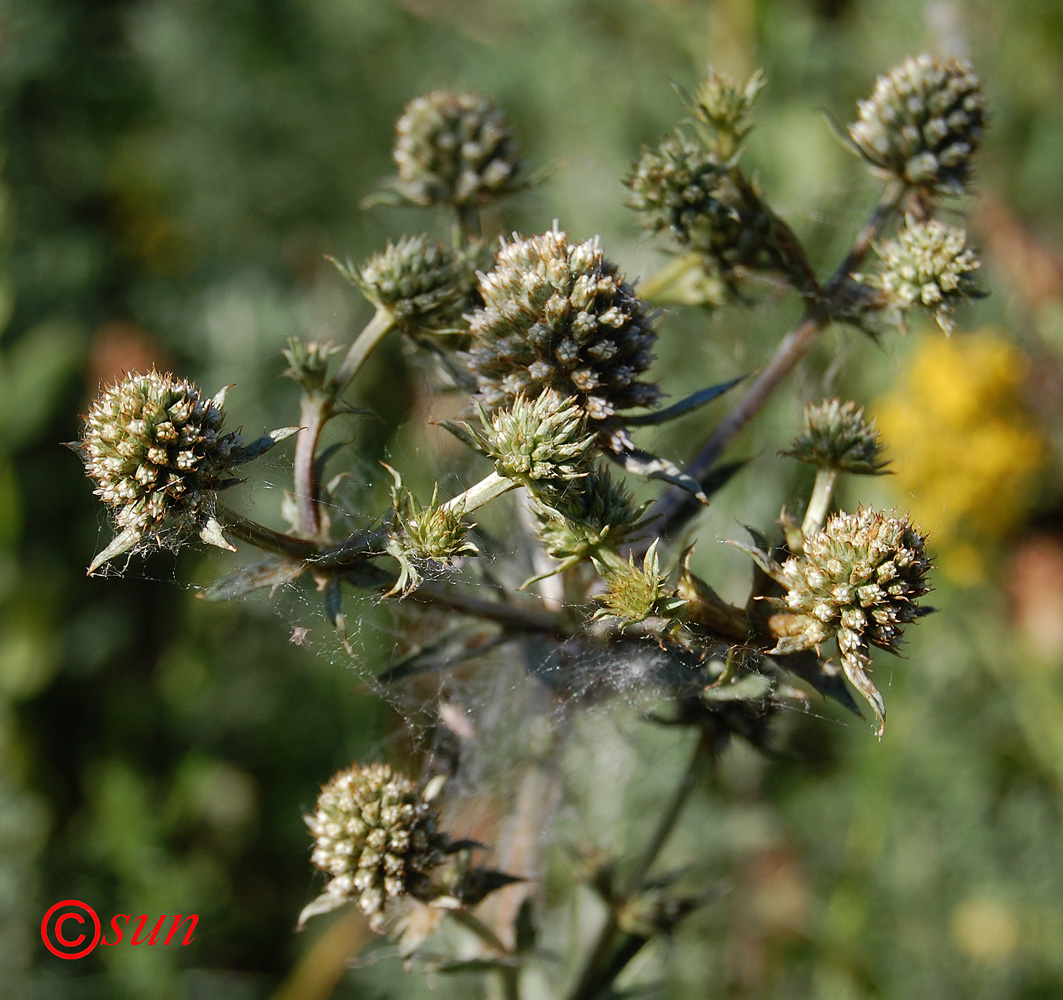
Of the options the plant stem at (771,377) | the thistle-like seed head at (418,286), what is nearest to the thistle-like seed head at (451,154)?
the thistle-like seed head at (418,286)

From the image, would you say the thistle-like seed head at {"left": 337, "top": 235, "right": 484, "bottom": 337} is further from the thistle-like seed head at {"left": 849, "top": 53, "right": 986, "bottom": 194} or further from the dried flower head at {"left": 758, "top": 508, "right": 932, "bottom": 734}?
the thistle-like seed head at {"left": 849, "top": 53, "right": 986, "bottom": 194}

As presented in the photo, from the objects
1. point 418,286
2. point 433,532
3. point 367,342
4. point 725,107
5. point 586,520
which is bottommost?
point 433,532

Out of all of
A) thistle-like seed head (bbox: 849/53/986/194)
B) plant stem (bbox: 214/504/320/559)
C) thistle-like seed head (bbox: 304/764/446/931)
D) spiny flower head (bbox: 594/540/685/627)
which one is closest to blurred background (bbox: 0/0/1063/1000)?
thistle-like seed head (bbox: 849/53/986/194)

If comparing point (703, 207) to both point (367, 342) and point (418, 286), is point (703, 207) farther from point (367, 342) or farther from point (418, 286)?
point (367, 342)

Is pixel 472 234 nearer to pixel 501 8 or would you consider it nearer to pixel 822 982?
pixel 822 982

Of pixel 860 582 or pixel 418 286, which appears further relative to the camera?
pixel 418 286

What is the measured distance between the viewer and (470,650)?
2.05m

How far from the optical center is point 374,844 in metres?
1.85

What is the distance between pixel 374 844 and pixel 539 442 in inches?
33.3

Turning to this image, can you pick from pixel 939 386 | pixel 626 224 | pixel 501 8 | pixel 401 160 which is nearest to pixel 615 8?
pixel 501 8

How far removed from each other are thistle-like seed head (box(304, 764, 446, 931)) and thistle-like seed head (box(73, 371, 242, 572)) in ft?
2.06

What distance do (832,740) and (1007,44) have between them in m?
4.10

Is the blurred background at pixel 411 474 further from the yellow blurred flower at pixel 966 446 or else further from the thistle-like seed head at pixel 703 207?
the thistle-like seed head at pixel 703 207

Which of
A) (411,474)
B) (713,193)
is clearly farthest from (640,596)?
(411,474)
